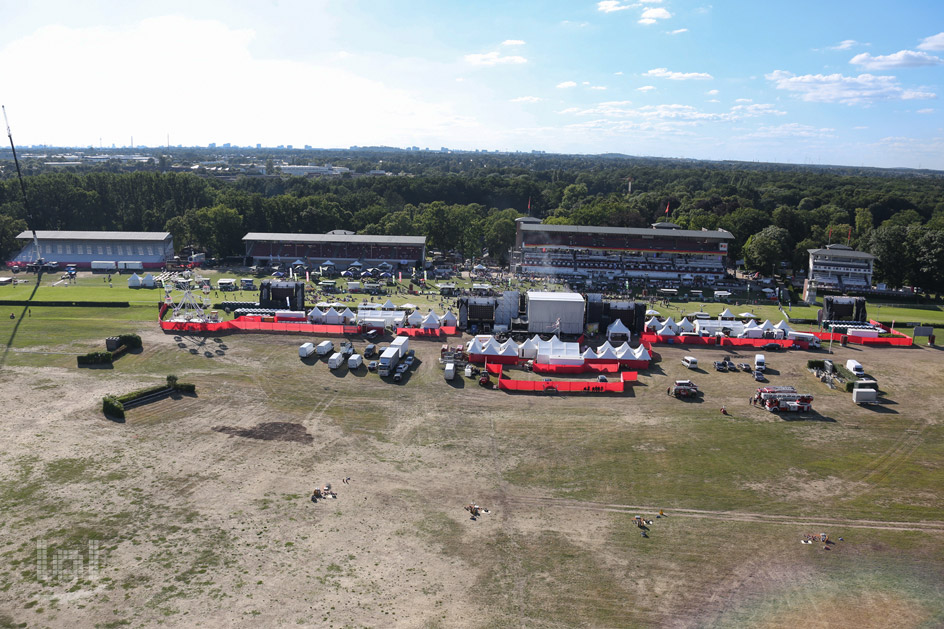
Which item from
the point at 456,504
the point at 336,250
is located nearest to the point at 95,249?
the point at 336,250

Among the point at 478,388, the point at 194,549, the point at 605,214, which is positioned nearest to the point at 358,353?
the point at 478,388

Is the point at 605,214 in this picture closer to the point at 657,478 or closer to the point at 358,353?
the point at 358,353

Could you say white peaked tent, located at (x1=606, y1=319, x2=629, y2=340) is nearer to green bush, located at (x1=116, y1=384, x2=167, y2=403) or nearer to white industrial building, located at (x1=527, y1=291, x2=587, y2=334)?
white industrial building, located at (x1=527, y1=291, x2=587, y2=334)

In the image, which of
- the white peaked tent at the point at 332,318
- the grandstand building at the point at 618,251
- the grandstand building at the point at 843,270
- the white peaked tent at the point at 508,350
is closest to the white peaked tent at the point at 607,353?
the white peaked tent at the point at 508,350

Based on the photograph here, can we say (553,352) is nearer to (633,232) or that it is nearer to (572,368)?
(572,368)

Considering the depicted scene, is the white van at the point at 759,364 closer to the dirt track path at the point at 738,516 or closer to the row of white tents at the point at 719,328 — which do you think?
the row of white tents at the point at 719,328

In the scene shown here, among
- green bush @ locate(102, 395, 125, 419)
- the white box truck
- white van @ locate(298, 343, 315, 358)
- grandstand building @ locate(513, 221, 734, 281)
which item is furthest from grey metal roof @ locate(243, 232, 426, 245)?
green bush @ locate(102, 395, 125, 419)
